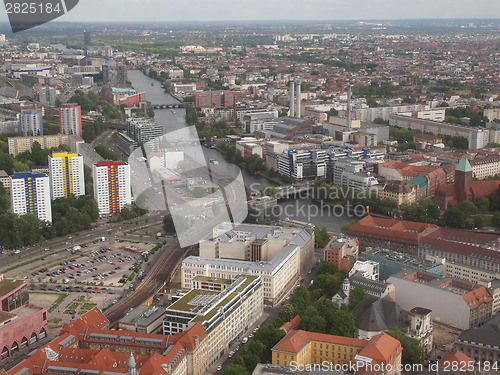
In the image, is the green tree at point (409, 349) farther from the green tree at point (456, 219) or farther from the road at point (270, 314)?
the green tree at point (456, 219)

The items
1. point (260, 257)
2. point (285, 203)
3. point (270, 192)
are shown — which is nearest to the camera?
point (260, 257)

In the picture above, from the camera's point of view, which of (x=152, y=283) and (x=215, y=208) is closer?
(x=152, y=283)

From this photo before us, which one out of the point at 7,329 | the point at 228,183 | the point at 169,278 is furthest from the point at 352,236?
the point at 7,329

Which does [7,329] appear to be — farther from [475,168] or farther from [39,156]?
[475,168]

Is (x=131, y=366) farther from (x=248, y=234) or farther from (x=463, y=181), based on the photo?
(x=463, y=181)

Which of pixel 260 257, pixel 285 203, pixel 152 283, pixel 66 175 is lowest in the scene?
pixel 285 203

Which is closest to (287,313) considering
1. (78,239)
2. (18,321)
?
(18,321)
